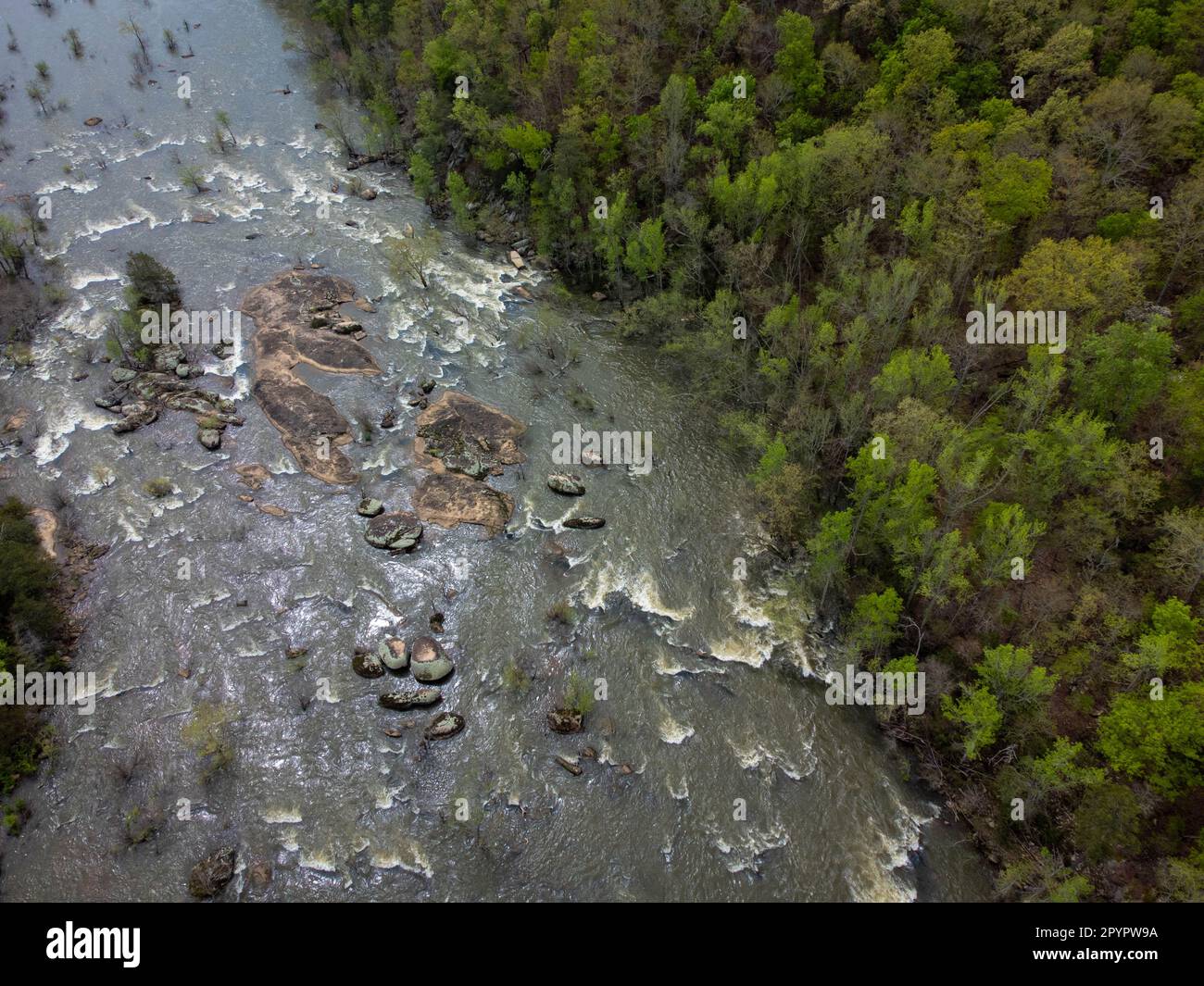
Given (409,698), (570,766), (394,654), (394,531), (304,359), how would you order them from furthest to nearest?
1. (304,359)
2. (394,531)
3. (394,654)
4. (409,698)
5. (570,766)

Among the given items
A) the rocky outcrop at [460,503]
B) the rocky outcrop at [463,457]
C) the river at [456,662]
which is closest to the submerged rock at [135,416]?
the river at [456,662]

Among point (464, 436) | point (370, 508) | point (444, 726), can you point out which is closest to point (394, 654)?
point (444, 726)

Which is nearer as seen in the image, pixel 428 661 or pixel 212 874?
pixel 212 874

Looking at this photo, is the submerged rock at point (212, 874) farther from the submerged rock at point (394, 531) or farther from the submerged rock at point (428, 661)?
the submerged rock at point (394, 531)

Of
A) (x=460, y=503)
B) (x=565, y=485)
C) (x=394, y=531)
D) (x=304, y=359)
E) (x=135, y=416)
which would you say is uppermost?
(x=304, y=359)

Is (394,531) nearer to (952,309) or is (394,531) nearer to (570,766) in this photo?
(570,766)

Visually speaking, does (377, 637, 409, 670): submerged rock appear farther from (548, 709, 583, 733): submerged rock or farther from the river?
(548, 709, 583, 733): submerged rock
